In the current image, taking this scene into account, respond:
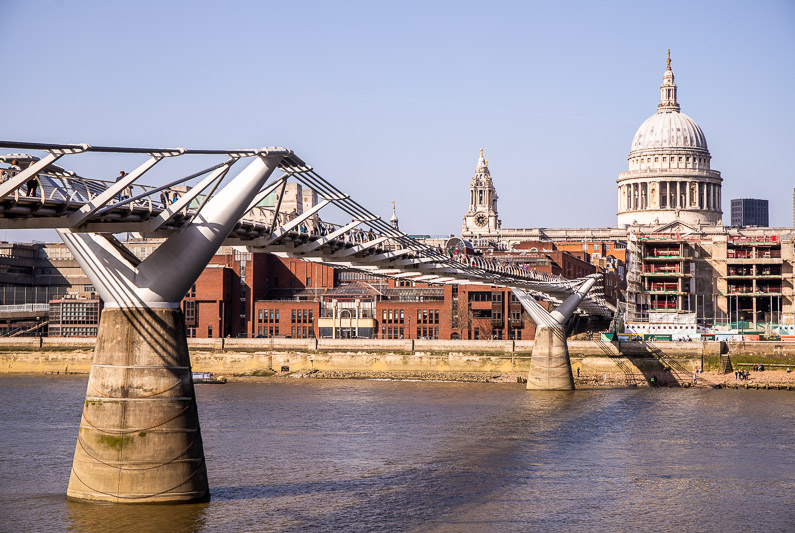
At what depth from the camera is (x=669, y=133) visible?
18912 cm

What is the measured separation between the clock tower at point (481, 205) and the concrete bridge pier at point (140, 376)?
157 m

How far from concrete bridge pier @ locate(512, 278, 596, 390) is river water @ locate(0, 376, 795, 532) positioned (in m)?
7.85

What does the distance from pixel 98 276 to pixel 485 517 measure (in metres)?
13.3

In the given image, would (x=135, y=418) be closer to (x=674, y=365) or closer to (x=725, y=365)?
(x=674, y=365)

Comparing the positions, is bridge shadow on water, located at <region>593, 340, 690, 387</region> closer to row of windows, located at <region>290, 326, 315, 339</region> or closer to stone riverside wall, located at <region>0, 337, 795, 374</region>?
stone riverside wall, located at <region>0, 337, 795, 374</region>

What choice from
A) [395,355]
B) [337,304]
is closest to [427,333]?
[337,304]

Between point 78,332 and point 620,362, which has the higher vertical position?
point 78,332

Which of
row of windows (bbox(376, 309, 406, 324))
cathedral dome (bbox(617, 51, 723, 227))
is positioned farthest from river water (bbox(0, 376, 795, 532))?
cathedral dome (bbox(617, 51, 723, 227))

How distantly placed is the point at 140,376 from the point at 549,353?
159 ft

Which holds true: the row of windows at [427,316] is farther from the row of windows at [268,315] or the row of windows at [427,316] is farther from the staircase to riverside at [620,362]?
the staircase to riverside at [620,362]

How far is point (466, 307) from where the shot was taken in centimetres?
9888

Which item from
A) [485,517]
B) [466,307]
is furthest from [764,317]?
[485,517]

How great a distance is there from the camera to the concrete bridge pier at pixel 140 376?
30969mm

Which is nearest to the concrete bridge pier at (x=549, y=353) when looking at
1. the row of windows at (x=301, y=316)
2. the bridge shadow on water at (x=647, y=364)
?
the bridge shadow on water at (x=647, y=364)
